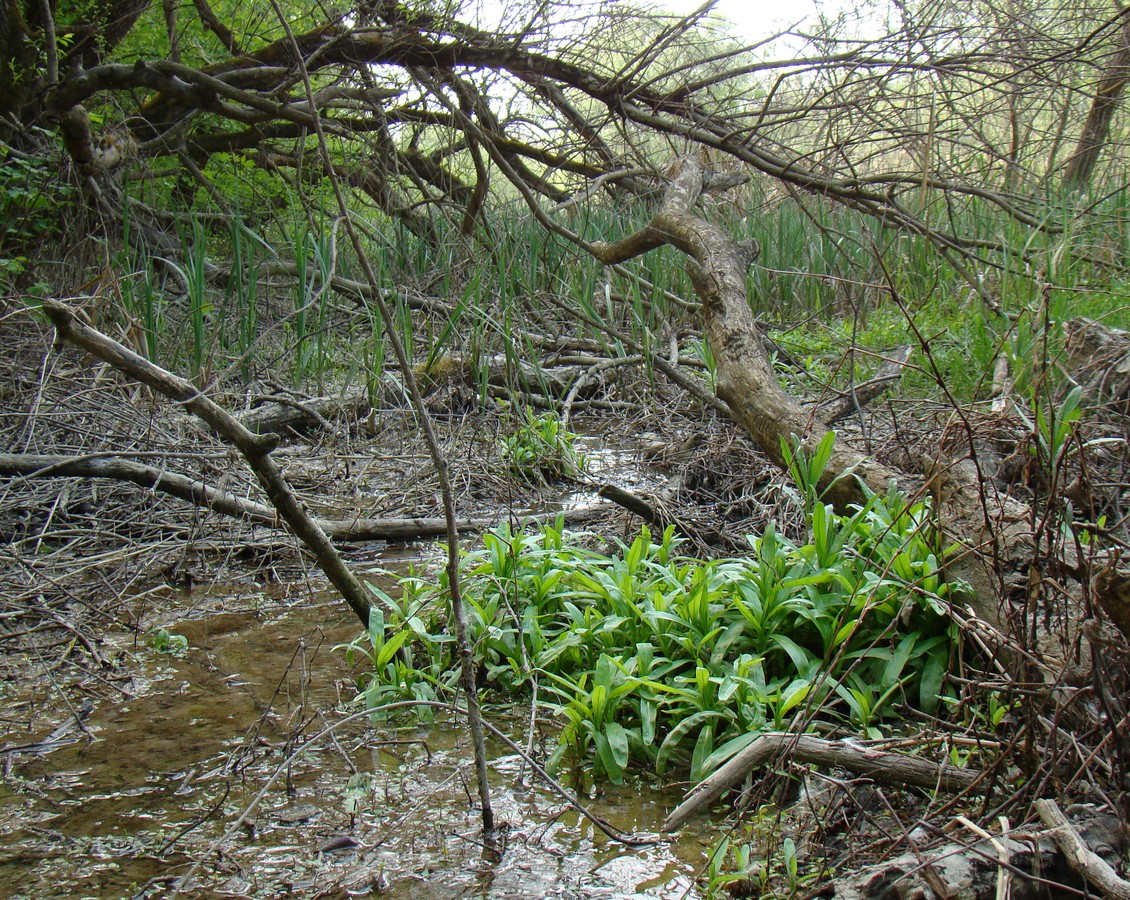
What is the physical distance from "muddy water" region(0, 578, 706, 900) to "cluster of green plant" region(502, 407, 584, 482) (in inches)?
81.3

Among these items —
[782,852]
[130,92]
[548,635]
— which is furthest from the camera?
[130,92]

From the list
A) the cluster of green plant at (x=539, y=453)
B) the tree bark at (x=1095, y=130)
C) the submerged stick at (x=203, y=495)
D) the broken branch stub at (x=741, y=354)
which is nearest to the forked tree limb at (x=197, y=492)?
the submerged stick at (x=203, y=495)

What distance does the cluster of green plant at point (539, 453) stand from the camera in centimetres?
451

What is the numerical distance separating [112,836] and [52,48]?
5.06 meters

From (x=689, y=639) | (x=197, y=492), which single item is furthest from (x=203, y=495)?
(x=689, y=639)

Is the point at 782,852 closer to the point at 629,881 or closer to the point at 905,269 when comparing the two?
the point at 629,881

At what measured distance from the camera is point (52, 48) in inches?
210

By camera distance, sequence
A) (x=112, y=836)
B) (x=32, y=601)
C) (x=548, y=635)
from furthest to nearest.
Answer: (x=32, y=601) → (x=548, y=635) → (x=112, y=836)

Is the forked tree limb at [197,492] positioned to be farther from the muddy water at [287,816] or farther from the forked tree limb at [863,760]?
the forked tree limb at [863,760]

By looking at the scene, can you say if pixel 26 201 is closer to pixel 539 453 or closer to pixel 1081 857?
pixel 539 453

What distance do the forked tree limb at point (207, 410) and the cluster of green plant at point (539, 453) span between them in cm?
194

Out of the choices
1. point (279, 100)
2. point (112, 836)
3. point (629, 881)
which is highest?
point (279, 100)

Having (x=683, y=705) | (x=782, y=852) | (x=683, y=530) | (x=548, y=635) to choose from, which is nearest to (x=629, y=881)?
(x=782, y=852)

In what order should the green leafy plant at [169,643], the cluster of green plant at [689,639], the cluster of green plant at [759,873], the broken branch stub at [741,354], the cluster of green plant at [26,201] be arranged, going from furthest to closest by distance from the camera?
1. the cluster of green plant at [26,201]
2. the broken branch stub at [741,354]
3. the green leafy plant at [169,643]
4. the cluster of green plant at [689,639]
5. the cluster of green plant at [759,873]
